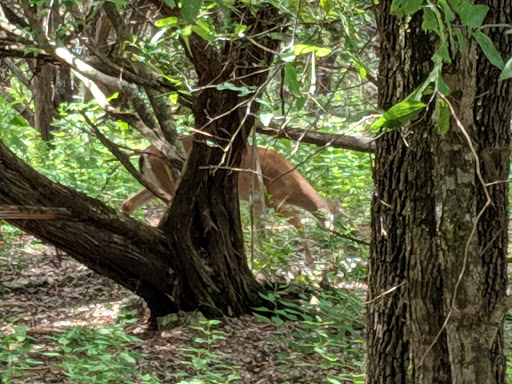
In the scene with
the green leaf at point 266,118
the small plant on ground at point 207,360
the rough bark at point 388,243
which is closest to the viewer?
the rough bark at point 388,243

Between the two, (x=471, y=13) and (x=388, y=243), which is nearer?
(x=471, y=13)

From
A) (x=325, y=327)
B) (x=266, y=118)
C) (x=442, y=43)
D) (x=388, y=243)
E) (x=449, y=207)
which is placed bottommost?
(x=325, y=327)

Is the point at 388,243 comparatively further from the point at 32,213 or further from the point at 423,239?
the point at 32,213

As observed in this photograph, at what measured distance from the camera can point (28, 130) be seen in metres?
8.47

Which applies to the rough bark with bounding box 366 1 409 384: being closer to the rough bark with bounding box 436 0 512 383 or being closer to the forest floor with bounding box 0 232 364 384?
the rough bark with bounding box 436 0 512 383

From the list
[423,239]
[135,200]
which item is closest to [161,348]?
[423,239]

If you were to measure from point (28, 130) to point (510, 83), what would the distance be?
7.21 meters

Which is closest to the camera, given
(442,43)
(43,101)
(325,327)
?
(442,43)

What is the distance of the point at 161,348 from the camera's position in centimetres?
439

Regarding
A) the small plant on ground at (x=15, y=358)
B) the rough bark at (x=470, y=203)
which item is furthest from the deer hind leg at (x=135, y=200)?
the rough bark at (x=470, y=203)

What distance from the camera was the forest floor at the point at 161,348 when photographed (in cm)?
366

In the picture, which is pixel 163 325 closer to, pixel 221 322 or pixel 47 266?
pixel 221 322

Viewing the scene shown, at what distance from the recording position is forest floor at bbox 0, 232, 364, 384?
12.0ft

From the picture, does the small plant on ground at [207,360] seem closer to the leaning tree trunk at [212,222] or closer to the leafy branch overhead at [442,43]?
the leaning tree trunk at [212,222]
